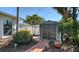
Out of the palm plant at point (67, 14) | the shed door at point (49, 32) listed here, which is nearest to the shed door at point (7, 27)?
the shed door at point (49, 32)

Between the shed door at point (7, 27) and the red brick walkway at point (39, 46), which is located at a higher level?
the shed door at point (7, 27)

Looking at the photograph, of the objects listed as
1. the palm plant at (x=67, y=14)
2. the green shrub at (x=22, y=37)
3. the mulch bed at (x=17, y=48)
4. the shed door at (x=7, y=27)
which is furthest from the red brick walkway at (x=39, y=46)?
the palm plant at (x=67, y=14)

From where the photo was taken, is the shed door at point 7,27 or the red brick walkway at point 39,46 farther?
the red brick walkway at point 39,46

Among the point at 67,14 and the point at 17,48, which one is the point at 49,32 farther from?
the point at 17,48

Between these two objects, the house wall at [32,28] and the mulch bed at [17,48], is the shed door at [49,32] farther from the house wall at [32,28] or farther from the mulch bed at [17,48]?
the mulch bed at [17,48]

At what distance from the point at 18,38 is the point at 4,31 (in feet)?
2.17

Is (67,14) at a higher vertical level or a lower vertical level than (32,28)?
higher

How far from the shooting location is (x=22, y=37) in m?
8.70

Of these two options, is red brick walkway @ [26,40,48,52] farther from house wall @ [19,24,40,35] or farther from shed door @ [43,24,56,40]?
house wall @ [19,24,40,35]

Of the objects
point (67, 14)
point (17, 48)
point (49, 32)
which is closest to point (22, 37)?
point (17, 48)

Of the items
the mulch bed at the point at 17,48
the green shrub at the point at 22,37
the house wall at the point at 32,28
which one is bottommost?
the mulch bed at the point at 17,48

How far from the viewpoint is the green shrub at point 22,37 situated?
8.67 metres
